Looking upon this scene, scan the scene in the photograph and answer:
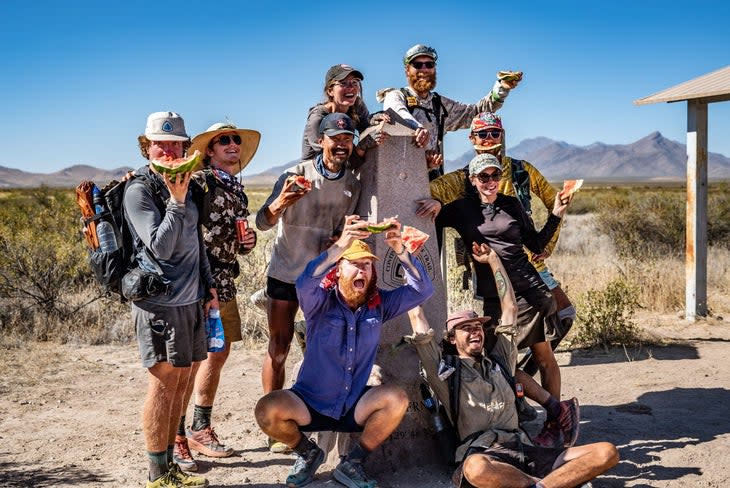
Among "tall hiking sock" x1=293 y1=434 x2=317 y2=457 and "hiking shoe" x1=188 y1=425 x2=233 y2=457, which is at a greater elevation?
"tall hiking sock" x1=293 y1=434 x2=317 y2=457

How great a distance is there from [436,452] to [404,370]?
0.55 m

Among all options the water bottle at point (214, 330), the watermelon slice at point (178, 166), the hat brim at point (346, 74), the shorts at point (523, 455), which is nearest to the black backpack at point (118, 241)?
the watermelon slice at point (178, 166)

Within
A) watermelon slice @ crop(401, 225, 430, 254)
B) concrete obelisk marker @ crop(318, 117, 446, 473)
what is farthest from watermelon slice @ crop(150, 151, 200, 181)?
concrete obelisk marker @ crop(318, 117, 446, 473)

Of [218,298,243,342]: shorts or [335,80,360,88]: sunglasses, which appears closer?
[335,80,360,88]: sunglasses

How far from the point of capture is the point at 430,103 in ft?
18.0

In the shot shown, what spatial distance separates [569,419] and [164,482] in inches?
99.1

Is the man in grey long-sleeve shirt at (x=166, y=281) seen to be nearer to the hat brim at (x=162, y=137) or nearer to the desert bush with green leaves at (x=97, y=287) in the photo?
the hat brim at (x=162, y=137)

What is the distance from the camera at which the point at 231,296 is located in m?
4.93

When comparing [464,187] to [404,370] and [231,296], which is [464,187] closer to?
[404,370]

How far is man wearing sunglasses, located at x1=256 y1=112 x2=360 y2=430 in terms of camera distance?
15.7 ft

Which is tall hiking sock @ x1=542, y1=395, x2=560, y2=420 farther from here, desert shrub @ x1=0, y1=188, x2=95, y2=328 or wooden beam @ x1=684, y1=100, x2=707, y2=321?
desert shrub @ x1=0, y1=188, x2=95, y2=328

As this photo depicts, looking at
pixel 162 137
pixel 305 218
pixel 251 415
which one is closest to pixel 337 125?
pixel 305 218

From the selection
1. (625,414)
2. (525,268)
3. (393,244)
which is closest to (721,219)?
(625,414)

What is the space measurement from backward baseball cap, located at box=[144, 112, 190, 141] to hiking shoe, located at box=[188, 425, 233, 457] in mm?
2110
